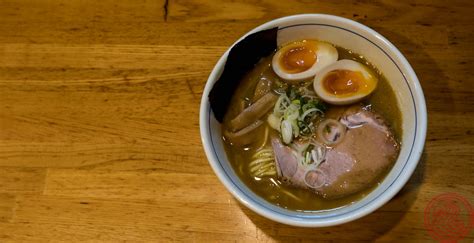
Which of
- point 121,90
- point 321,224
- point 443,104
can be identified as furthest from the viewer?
point 121,90

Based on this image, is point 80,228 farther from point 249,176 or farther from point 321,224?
point 321,224

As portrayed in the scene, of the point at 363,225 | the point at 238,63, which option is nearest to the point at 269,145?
the point at 238,63

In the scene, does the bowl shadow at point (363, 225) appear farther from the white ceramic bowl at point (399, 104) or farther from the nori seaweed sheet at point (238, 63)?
the nori seaweed sheet at point (238, 63)

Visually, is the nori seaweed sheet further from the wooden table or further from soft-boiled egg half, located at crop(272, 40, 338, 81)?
the wooden table

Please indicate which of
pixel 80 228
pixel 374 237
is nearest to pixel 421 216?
pixel 374 237

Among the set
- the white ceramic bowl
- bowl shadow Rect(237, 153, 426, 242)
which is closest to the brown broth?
the white ceramic bowl

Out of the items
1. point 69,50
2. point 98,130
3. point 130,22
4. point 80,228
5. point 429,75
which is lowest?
point 80,228

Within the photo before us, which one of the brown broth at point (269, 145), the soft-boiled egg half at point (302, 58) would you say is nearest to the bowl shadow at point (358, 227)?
the brown broth at point (269, 145)
